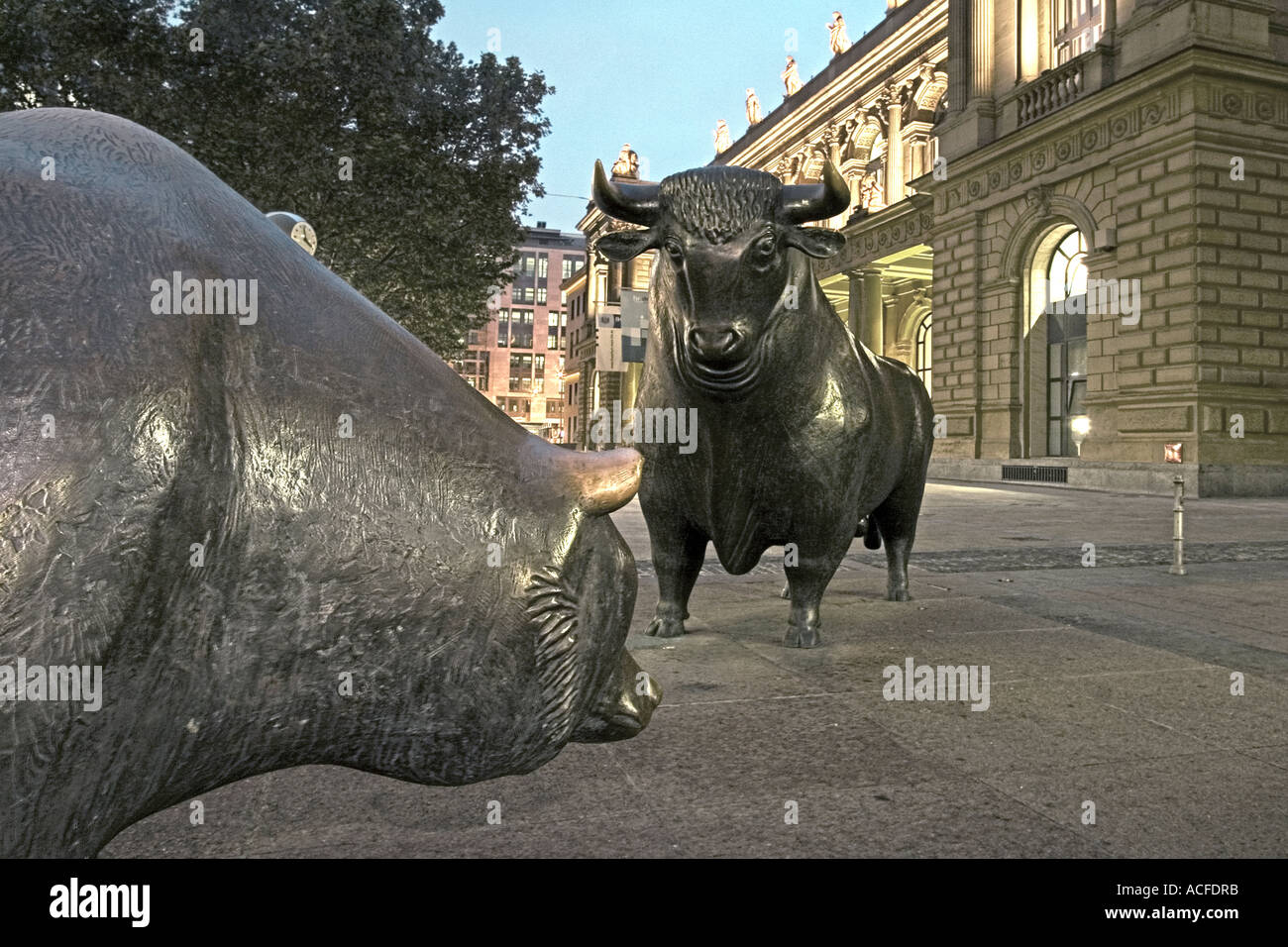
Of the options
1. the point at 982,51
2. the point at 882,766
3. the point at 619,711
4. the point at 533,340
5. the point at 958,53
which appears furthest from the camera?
the point at 533,340

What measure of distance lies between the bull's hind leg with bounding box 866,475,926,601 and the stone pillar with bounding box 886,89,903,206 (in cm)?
2917

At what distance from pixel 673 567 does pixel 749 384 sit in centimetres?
117

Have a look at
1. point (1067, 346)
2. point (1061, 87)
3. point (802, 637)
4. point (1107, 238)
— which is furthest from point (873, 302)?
point (802, 637)

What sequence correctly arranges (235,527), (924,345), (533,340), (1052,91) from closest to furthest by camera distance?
(235,527) < (1052,91) < (924,345) < (533,340)

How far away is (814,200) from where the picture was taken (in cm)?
371

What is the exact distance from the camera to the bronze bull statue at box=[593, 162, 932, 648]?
361cm

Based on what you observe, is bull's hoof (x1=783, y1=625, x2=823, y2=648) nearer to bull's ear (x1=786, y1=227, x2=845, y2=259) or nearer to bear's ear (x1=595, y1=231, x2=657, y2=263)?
bull's ear (x1=786, y1=227, x2=845, y2=259)

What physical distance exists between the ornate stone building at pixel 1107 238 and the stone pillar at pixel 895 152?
160 centimetres

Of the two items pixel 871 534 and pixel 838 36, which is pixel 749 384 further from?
pixel 838 36

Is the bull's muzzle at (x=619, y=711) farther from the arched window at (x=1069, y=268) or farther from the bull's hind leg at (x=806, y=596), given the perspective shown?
the arched window at (x=1069, y=268)

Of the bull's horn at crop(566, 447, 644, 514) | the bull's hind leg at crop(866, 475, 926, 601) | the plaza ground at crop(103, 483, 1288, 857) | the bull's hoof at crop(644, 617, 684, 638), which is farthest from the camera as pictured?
the bull's hind leg at crop(866, 475, 926, 601)

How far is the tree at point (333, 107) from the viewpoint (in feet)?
48.8

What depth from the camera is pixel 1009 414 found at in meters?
23.1

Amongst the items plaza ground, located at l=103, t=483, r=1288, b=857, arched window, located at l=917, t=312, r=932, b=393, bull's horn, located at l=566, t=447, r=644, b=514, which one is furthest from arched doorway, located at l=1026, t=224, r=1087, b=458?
bull's horn, located at l=566, t=447, r=644, b=514
